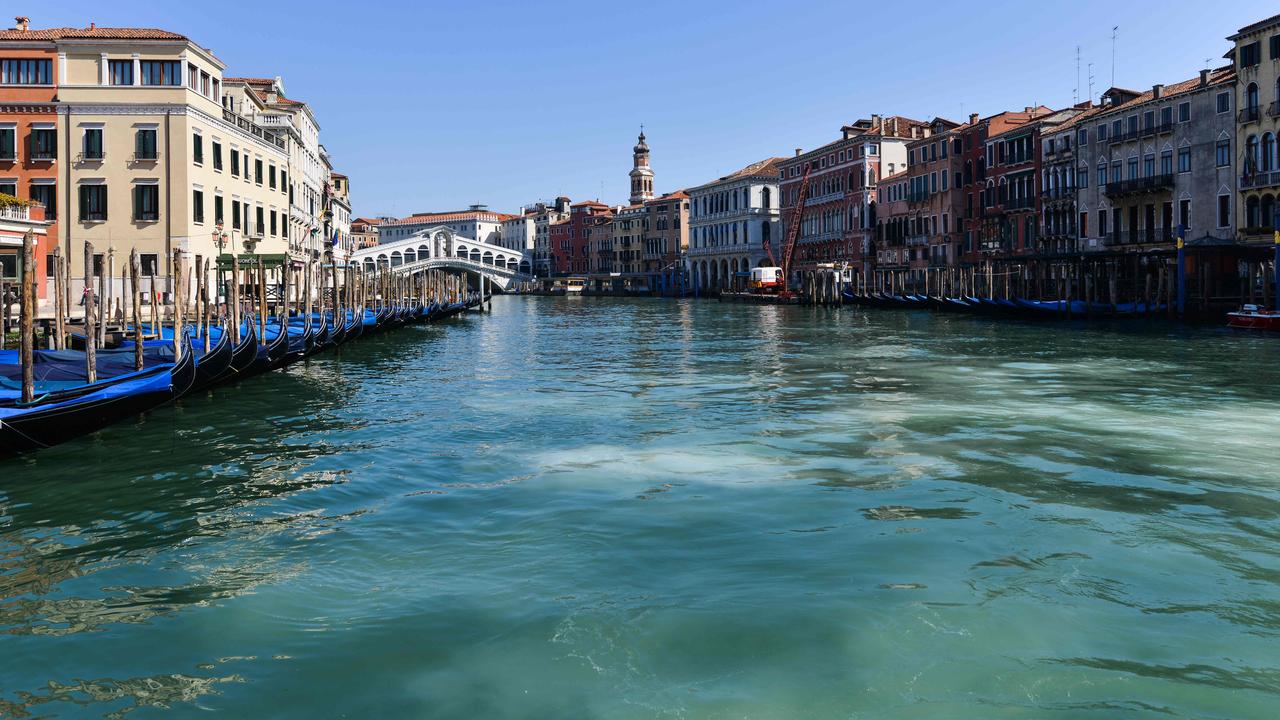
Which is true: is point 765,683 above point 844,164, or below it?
below

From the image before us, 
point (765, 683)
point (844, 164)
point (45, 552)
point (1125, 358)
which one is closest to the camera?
point (765, 683)

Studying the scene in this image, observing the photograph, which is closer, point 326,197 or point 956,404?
point 956,404

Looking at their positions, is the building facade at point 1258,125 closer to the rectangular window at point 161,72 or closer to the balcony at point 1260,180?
the balcony at point 1260,180

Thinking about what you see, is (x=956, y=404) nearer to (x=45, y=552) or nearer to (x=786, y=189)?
(x=45, y=552)

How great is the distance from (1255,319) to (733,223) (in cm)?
4710

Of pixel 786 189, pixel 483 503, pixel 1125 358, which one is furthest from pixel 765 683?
pixel 786 189

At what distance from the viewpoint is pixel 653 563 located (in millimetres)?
5633

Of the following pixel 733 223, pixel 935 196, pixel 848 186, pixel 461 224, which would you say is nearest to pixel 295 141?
pixel 935 196

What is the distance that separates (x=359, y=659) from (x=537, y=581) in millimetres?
1190

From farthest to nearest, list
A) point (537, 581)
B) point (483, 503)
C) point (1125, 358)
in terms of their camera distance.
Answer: point (1125, 358) < point (483, 503) < point (537, 581)

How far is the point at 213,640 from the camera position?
4566mm

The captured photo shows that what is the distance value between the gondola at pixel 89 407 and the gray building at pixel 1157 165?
27.1 metres

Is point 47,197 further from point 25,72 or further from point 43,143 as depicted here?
point 25,72

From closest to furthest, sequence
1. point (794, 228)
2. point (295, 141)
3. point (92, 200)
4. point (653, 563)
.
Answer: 1. point (653, 563)
2. point (92, 200)
3. point (295, 141)
4. point (794, 228)
